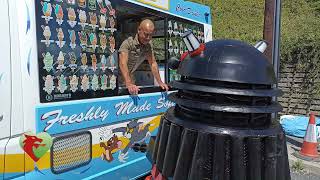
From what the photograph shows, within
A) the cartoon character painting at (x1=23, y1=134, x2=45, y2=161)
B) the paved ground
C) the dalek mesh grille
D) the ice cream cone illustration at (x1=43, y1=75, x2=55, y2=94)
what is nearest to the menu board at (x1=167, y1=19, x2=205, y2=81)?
the dalek mesh grille

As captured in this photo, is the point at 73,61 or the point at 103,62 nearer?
the point at 73,61

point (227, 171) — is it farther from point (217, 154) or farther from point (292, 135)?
point (292, 135)

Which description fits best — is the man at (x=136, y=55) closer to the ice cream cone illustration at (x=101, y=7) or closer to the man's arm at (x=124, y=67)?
the man's arm at (x=124, y=67)

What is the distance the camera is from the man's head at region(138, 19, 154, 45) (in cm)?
428

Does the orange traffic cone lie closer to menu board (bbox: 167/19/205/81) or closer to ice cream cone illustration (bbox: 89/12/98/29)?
menu board (bbox: 167/19/205/81)

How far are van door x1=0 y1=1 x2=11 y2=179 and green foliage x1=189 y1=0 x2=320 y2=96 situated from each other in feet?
26.8

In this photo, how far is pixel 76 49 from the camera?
309 cm

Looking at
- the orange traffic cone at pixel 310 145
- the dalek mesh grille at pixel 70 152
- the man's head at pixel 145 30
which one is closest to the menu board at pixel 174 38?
the man's head at pixel 145 30

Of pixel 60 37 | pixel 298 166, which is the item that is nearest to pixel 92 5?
pixel 60 37

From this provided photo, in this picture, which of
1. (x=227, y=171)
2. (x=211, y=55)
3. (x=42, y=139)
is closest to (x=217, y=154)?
(x=227, y=171)

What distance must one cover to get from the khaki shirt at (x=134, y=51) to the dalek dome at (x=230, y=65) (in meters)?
2.58

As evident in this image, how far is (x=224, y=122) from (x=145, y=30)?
308cm

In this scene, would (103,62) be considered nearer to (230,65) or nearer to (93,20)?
(93,20)

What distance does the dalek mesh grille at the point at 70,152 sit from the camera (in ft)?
9.55
